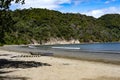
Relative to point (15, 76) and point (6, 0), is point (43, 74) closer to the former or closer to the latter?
point (15, 76)

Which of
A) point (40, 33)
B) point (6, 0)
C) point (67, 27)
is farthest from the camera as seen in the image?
point (67, 27)

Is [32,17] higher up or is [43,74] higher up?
[32,17]

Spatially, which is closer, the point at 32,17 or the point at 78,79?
the point at 78,79

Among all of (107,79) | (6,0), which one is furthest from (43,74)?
(6,0)

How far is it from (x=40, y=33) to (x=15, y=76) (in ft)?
525

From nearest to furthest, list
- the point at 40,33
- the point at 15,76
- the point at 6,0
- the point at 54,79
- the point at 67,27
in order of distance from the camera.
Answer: the point at 54,79 < the point at 15,76 < the point at 6,0 < the point at 40,33 < the point at 67,27

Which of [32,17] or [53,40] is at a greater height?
[32,17]

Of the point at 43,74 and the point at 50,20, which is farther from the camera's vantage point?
the point at 50,20

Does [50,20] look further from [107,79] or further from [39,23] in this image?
[107,79]

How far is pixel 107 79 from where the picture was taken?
16.7 metres

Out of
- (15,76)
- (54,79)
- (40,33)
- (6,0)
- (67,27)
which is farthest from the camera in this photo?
(67,27)

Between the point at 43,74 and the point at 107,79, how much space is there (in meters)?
4.16

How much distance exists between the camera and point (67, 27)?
19362cm

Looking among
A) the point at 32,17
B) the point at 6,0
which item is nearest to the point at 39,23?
the point at 32,17
